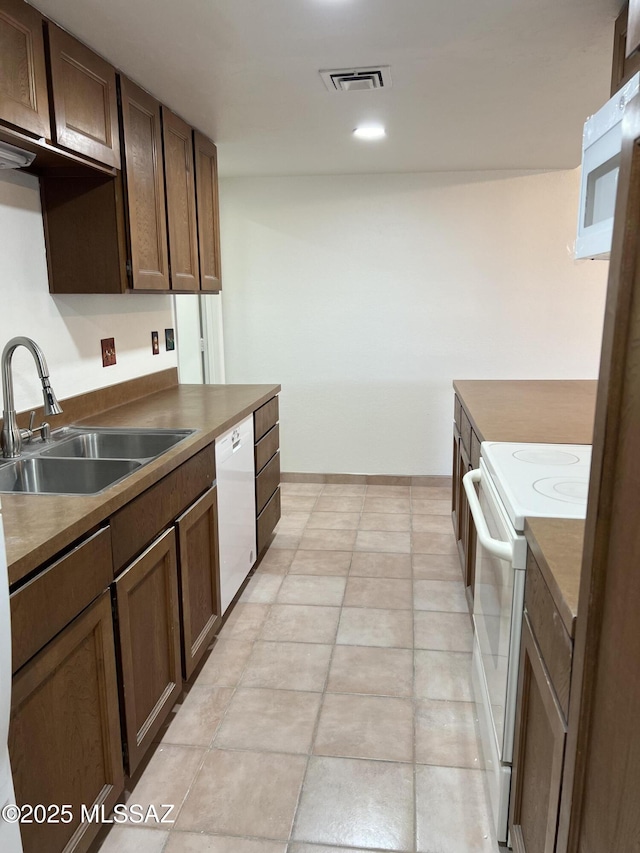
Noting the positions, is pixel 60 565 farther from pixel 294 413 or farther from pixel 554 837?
pixel 294 413

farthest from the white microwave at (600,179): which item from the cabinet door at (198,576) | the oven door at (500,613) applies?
the cabinet door at (198,576)

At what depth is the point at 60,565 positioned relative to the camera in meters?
1.34

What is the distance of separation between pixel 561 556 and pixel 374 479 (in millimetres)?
3548

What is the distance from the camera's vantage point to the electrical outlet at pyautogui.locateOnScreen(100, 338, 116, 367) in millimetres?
2787

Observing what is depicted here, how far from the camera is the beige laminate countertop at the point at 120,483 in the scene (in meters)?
1.29

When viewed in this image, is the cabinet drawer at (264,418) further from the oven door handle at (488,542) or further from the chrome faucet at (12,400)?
the oven door handle at (488,542)

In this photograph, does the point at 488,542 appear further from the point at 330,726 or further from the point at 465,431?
the point at 465,431

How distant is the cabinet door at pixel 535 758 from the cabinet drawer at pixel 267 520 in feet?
6.34

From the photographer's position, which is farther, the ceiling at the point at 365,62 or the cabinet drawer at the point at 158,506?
the ceiling at the point at 365,62

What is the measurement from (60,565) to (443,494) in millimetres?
3505

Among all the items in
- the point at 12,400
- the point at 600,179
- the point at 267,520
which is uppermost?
the point at 600,179

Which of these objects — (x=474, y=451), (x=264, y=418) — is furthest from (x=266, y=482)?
(x=474, y=451)

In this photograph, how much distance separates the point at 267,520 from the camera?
11.1 feet

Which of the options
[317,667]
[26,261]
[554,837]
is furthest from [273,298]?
[554,837]
